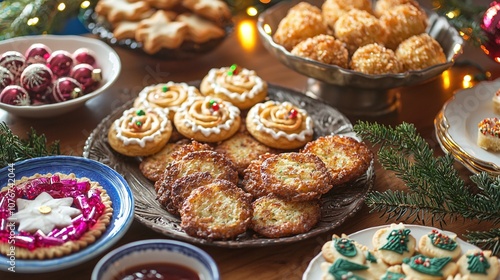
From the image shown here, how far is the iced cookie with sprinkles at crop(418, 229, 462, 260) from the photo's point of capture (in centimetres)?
129

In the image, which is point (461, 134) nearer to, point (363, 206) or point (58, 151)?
point (363, 206)

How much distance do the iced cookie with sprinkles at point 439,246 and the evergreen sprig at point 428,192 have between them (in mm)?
123

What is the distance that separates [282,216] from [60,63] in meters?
0.91

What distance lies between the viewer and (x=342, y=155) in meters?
1.65

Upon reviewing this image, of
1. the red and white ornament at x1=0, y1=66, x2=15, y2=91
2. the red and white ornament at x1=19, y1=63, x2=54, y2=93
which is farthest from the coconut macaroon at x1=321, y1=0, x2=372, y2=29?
the red and white ornament at x1=0, y1=66, x2=15, y2=91

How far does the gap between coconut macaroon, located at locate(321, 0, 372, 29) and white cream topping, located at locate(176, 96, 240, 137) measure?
486 millimetres

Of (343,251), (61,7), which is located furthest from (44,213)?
(61,7)

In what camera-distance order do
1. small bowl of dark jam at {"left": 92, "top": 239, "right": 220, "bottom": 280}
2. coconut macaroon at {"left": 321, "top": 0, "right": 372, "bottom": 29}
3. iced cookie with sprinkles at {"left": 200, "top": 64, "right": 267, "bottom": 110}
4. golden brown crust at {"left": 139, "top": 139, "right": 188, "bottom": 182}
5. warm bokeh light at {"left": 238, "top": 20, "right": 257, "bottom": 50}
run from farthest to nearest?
warm bokeh light at {"left": 238, "top": 20, "right": 257, "bottom": 50}
coconut macaroon at {"left": 321, "top": 0, "right": 372, "bottom": 29}
iced cookie with sprinkles at {"left": 200, "top": 64, "right": 267, "bottom": 110}
golden brown crust at {"left": 139, "top": 139, "right": 188, "bottom": 182}
small bowl of dark jam at {"left": 92, "top": 239, "right": 220, "bottom": 280}

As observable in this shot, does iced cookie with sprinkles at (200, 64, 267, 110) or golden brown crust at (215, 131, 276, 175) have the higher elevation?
iced cookie with sprinkles at (200, 64, 267, 110)

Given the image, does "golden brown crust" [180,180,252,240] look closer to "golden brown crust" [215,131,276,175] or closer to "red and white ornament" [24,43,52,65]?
"golden brown crust" [215,131,276,175]

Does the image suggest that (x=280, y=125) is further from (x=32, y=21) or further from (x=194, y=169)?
(x=32, y=21)

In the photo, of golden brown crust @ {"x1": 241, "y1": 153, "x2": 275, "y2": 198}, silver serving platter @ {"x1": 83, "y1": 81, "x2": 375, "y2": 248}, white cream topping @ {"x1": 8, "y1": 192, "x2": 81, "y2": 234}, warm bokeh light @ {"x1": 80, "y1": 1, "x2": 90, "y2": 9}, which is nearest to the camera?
white cream topping @ {"x1": 8, "y1": 192, "x2": 81, "y2": 234}

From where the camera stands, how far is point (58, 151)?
67.4 inches

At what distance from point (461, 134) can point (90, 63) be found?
117cm
